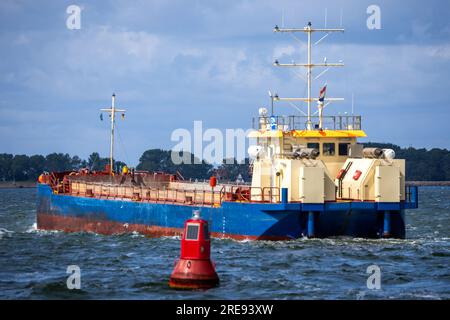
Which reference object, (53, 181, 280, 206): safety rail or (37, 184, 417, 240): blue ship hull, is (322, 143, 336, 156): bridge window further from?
(37, 184, 417, 240): blue ship hull

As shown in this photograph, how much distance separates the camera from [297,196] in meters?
44.9

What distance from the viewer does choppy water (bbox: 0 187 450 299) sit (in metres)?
33.0

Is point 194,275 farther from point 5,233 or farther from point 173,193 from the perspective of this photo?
point 5,233

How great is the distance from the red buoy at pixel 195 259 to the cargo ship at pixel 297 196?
1224cm

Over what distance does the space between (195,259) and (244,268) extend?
6300mm

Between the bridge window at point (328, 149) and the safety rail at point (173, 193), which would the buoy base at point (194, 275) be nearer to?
the safety rail at point (173, 193)

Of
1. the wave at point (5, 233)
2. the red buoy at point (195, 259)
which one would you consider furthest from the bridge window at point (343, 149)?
the red buoy at point (195, 259)

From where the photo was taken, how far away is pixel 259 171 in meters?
48.4

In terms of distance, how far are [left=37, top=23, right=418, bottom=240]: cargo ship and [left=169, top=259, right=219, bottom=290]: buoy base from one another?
1215 cm

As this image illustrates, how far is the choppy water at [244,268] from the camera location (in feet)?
108

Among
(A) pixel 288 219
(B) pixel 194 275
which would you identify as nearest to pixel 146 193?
(A) pixel 288 219
